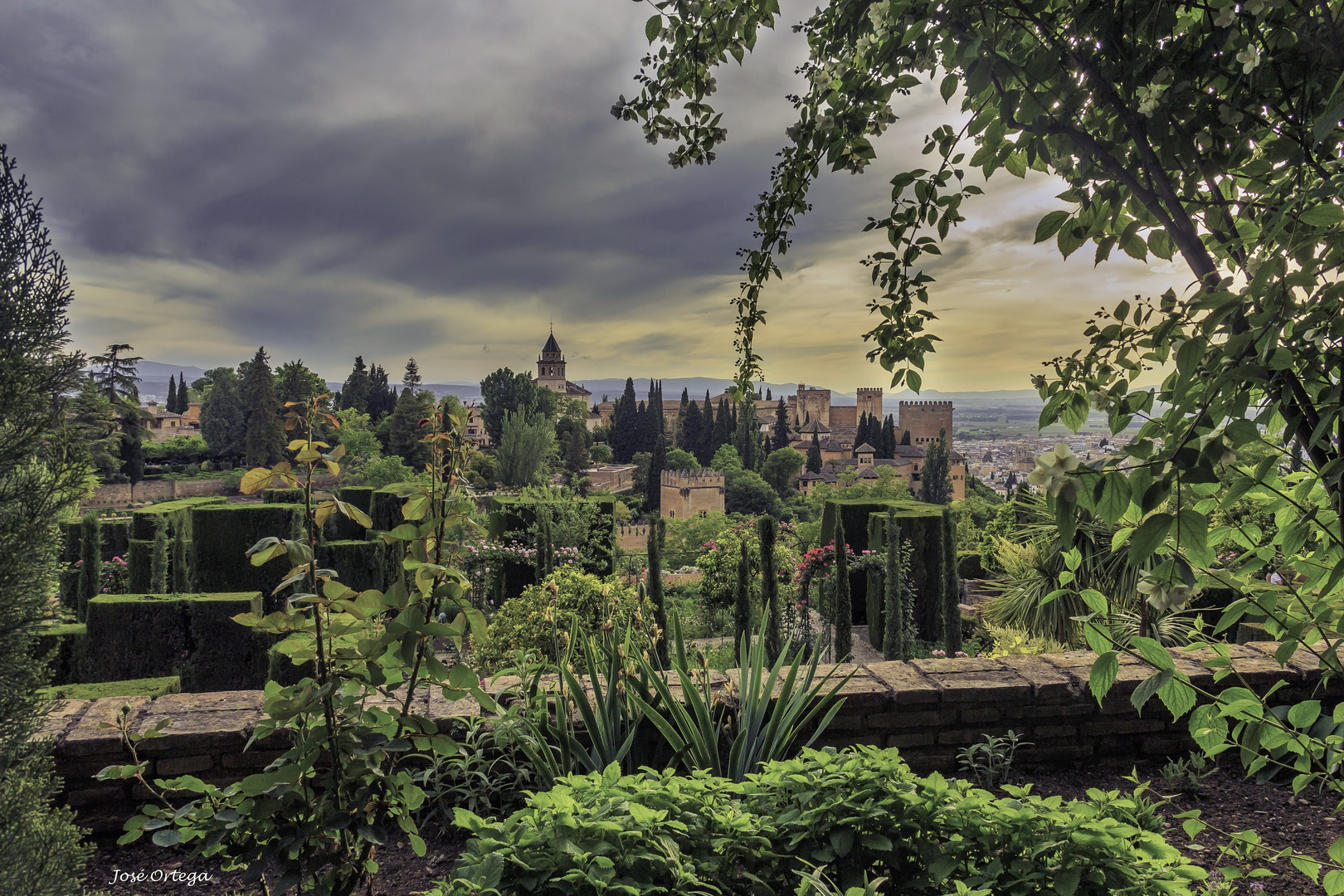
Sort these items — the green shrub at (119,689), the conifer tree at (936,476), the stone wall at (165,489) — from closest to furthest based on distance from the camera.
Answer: the green shrub at (119,689) < the stone wall at (165,489) < the conifer tree at (936,476)

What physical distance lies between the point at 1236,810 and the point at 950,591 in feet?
12.0

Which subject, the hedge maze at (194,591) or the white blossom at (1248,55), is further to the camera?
the hedge maze at (194,591)

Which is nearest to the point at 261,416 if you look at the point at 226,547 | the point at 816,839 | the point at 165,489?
the point at 165,489

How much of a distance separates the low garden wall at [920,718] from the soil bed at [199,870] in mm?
174

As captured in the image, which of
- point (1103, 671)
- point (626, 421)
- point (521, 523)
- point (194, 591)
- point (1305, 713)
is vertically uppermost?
point (626, 421)

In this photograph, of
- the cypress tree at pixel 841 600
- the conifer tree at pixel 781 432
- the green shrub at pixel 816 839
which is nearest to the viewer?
the green shrub at pixel 816 839

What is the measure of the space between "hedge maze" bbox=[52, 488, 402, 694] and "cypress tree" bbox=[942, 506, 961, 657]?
5.07m

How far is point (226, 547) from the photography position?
7.19 meters

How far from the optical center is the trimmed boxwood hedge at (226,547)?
23.3 feet

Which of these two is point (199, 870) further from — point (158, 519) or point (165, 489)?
point (165, 489)

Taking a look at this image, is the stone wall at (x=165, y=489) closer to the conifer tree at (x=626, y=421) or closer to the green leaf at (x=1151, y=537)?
the conifer tree at (x=626, y=421)

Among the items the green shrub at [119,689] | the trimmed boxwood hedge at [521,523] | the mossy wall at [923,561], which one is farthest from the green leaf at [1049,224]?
the trimmed boxwood hedge at [521,523]

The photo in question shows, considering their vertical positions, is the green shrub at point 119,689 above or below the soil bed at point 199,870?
above

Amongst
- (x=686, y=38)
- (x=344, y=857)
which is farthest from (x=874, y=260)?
(x=344, y=857)
